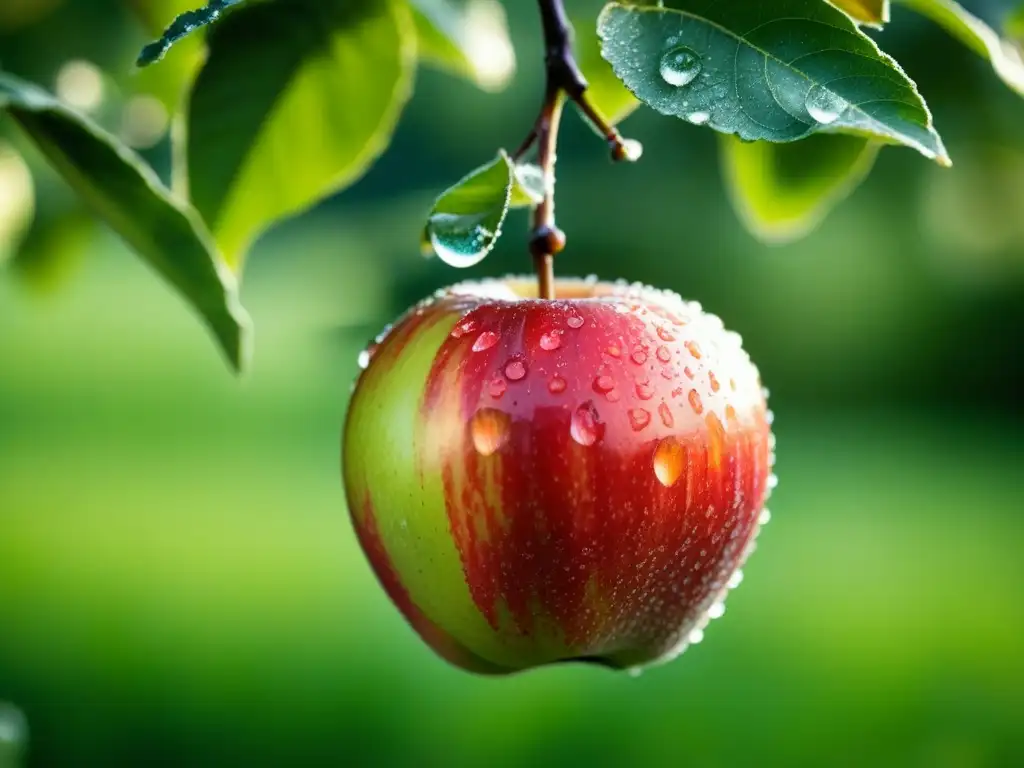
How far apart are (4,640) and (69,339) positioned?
5085 millimetres

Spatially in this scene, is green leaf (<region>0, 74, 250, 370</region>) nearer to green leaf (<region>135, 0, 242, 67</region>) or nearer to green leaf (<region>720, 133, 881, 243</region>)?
green leaf (<region>135, 0, 242, 67</region>)

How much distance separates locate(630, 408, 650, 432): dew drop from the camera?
64 centimetres

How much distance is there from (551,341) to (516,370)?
24 millimetres

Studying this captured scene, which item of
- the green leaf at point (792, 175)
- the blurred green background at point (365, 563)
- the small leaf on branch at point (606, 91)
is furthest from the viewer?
the blurred green background at point (365, 563)

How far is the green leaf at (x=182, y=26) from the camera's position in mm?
558

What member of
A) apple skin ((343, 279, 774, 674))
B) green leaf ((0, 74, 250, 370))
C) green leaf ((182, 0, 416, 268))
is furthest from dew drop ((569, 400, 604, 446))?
green leaf ((182, 0, 416, 268))

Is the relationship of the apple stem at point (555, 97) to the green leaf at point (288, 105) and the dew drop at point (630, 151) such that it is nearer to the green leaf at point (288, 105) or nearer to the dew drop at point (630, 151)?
the dew drop at point (630, 151)

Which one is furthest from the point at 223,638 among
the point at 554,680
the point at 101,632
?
the point at 554,680

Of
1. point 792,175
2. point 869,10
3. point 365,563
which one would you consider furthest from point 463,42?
point 365,563

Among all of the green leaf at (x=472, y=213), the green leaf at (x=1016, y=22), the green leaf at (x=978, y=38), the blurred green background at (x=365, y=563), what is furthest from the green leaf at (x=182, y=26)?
the blurred green background at (x=365, y=563)

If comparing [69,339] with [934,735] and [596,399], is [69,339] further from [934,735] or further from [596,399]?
[596,399]

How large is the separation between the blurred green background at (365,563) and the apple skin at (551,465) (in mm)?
757

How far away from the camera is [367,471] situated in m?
0.69

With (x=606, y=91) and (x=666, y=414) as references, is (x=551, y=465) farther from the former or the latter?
(x=606, y=91)
